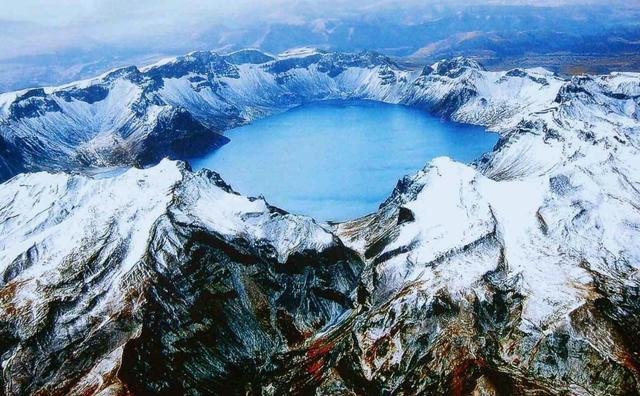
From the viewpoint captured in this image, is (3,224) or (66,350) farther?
(3,224)

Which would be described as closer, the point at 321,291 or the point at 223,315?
the point at 223,315

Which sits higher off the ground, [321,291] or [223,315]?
[223,315]

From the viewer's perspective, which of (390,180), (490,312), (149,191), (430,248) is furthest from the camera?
(390,180)

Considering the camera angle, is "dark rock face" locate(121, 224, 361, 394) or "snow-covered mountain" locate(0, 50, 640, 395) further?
"dark rock face" locate(121, 224, 361, 394)

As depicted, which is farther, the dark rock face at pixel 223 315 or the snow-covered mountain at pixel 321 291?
the dark rock face at pixel 223 315

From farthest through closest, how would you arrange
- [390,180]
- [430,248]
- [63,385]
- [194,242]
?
1. [390,180]
2. [430,248]
3. [194,242]
4. [63,385]

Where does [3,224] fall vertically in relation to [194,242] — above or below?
below

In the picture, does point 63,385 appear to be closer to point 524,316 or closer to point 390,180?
point 524,316

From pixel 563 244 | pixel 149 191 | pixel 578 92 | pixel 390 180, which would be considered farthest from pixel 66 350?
pixel 578 92
